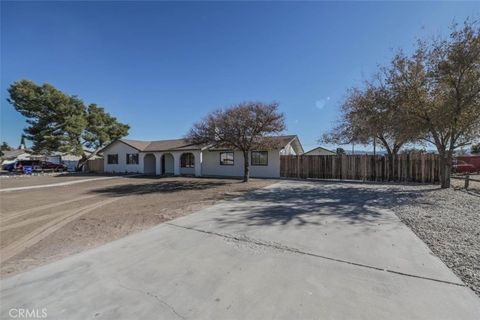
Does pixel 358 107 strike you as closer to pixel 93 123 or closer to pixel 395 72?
pixel 395 72

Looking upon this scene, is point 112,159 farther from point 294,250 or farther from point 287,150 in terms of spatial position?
point 294,250

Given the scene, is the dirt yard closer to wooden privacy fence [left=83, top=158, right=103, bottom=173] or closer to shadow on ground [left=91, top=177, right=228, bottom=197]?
shadow on ground [left=91, top=177, right=228, bottom=197]

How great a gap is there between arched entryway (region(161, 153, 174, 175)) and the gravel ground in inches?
869

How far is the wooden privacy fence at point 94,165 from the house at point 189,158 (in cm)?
154

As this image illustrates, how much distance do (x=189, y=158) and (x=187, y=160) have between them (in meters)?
0.34

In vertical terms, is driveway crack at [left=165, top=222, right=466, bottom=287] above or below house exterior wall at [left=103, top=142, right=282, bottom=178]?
below

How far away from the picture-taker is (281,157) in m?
21.2

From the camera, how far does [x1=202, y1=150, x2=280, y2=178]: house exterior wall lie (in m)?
21.4

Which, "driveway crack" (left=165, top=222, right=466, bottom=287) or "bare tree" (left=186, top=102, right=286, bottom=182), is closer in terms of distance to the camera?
"driveway crack" (left=165, top=222, right=466, bottom=287)

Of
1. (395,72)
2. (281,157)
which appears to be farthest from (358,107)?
(281,157)

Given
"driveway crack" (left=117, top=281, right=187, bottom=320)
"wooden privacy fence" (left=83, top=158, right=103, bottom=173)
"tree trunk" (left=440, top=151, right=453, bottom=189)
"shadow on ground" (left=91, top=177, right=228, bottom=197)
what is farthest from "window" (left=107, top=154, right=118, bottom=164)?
"tree trunk" (left=440, top=151, right=453, bottom=189)

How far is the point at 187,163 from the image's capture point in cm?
2589

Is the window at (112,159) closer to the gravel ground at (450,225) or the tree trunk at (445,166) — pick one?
the gravel ground at (450,225)

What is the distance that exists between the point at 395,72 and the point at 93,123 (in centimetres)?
3407
